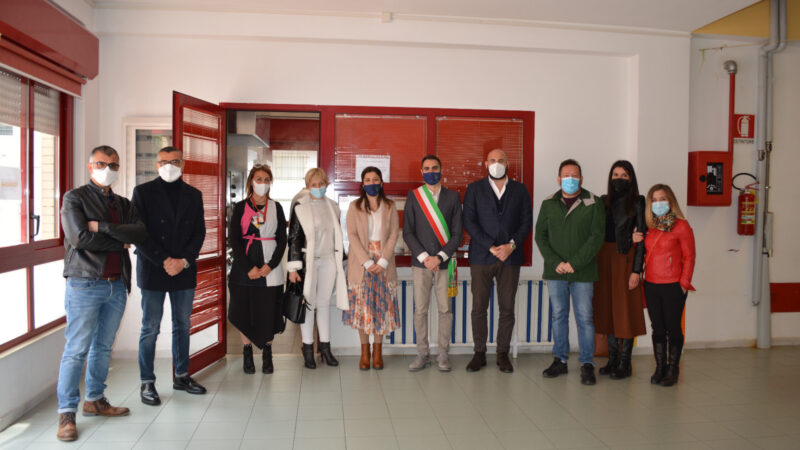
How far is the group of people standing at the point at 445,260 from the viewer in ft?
12.7

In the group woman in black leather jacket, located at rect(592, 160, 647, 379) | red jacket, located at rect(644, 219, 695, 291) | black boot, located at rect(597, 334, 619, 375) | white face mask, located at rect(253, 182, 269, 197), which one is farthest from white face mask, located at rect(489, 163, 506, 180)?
white face mask, located at rect(253, 182, 269, 197)

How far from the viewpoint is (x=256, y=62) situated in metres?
4.62

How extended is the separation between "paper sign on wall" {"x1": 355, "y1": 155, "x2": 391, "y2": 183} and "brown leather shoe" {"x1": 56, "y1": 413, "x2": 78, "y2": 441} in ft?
9.12

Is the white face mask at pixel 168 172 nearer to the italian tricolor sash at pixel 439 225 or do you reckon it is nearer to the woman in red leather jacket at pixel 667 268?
the italian tricolor sash at pixel 439 225

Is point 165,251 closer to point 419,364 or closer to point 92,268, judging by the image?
point 92,268

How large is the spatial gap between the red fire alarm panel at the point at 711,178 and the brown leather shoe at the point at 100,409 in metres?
5.10

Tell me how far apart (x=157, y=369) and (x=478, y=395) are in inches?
103

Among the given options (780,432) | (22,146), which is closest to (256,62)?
(22,146)

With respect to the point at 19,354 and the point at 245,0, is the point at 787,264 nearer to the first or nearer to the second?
the point at 245,0

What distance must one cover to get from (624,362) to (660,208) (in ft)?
4.14

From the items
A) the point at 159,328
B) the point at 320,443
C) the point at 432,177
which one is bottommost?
the point at 320,443

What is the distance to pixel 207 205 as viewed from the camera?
4.30 meters

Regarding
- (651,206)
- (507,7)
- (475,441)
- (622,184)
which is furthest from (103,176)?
(651,206)

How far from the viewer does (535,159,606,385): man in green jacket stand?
398cm
